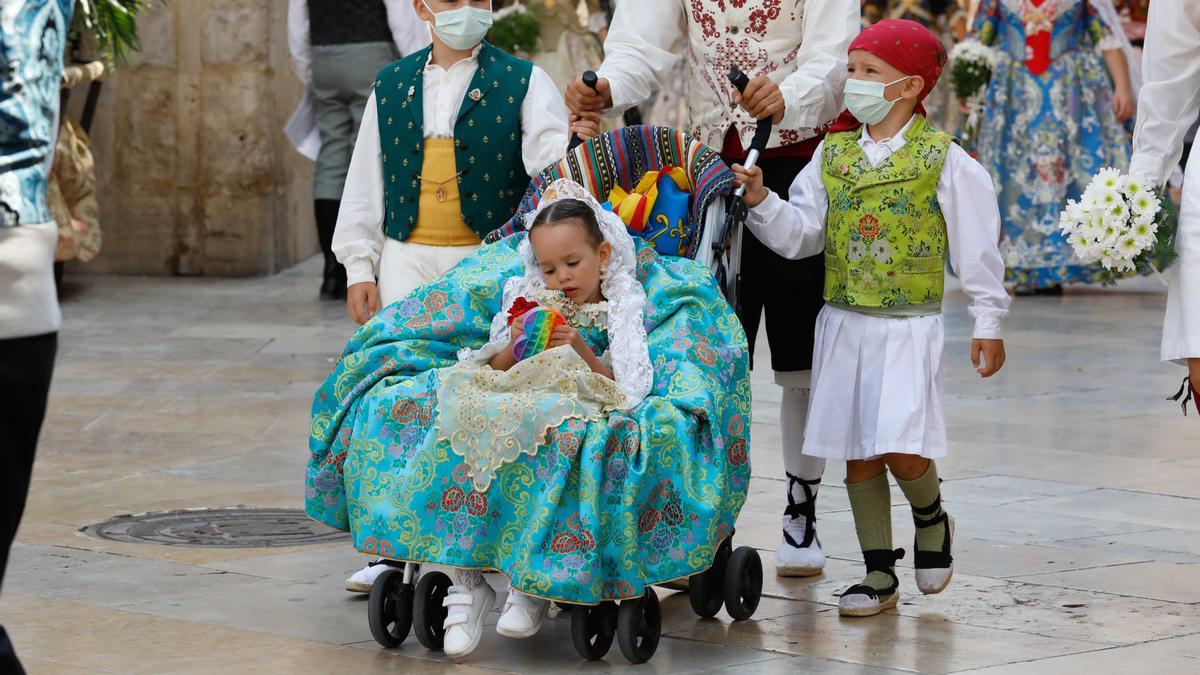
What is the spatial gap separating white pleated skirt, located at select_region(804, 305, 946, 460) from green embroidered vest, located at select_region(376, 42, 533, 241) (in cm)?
99

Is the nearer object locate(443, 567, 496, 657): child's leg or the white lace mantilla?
locate(443, 567, 496, 657): child's leg

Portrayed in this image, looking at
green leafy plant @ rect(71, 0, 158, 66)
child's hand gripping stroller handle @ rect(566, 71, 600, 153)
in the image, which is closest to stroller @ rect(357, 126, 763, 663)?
child's hand gripping stroller handle @ rect(566, 71, 600, 153)

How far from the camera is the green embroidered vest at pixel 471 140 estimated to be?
5523 mm

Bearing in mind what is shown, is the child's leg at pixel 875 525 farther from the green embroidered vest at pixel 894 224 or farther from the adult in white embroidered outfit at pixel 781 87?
the green embroidered vest at pixel 894 224

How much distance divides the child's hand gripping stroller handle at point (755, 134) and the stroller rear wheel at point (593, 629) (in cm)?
115

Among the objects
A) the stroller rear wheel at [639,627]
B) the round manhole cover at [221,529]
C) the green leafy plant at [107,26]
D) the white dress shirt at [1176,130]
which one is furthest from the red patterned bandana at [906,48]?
the green leafy plant at [107,26]

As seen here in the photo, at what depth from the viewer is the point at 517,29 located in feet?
41.0

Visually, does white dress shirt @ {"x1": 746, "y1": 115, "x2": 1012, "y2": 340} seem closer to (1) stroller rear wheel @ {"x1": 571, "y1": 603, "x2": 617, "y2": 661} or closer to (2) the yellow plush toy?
(2) the yellow plush toy

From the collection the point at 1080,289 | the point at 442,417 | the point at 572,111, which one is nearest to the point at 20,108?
the point at 442,417

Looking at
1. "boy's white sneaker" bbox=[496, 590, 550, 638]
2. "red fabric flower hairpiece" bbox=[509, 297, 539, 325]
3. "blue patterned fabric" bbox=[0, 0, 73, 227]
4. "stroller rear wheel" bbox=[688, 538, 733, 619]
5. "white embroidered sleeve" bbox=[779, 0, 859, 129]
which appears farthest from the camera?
"white embroidered sleeve" bbox=[779, 0, 859, 129]

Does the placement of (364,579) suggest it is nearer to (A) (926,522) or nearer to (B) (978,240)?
(A) (926,522)

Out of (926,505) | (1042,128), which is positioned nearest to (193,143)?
(1042,128)

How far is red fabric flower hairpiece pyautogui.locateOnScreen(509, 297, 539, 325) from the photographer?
15.7ft

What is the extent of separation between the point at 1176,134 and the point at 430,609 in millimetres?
2065
